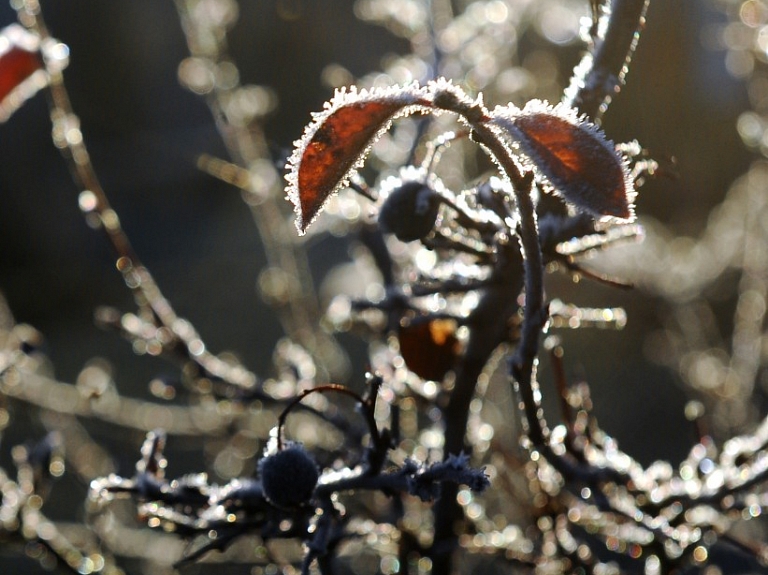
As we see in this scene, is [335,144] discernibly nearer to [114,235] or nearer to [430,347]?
[430,347]

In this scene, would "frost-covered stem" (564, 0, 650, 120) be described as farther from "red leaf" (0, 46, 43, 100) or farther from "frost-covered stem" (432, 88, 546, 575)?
"red leaf" (0, 46, 43, 100)

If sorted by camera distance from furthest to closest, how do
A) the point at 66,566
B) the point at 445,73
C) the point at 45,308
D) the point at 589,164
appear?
the point at 45,308
the point at 445,73
the point at 66,566
the point at 589,164

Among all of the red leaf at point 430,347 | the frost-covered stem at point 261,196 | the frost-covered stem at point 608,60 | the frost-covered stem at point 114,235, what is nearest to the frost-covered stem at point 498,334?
the red leaf at point 430,347

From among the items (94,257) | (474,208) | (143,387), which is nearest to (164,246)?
(94,257)

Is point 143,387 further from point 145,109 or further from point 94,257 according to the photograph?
point 145,109

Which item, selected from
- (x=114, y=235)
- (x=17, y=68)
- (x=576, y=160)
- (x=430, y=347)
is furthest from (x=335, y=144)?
(x=17, y=68)
